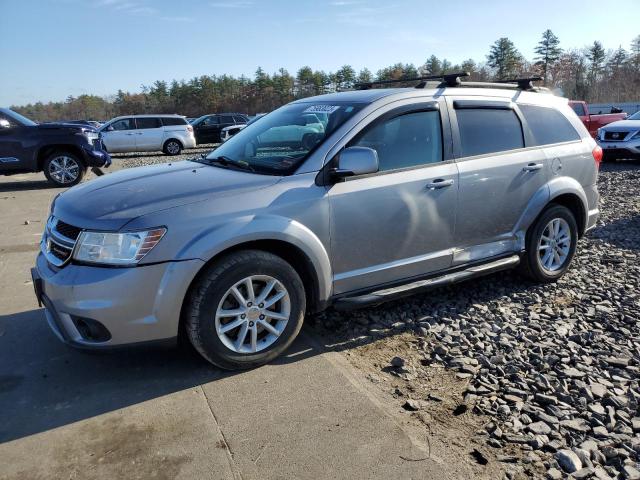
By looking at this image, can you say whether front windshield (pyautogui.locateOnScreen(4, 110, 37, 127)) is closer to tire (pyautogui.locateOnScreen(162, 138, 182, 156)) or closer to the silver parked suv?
the silver parked suv

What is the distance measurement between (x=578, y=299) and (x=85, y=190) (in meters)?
4.25

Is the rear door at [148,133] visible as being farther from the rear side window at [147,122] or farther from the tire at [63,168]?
the tire at [63,168]

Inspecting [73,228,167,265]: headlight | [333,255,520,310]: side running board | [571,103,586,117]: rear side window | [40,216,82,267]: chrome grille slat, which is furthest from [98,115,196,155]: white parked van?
[73,228,167,265]: headlight

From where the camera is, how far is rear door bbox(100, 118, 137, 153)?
68.5ft

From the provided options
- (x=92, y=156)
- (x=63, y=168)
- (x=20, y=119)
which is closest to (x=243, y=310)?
(x=92, y=156)

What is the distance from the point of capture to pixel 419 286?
3.90 meters

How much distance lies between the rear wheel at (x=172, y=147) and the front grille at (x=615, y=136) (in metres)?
16.0

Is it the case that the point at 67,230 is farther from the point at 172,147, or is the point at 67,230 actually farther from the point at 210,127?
the point at 210,127

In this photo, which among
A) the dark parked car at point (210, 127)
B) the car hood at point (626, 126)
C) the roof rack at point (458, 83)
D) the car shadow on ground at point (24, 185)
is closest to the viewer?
the roof rack at point (458, 83)

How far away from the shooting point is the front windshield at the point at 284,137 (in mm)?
3652

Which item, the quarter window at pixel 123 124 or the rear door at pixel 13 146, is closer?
the rear door at pixel 13 146

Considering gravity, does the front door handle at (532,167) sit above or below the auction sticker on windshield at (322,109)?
below

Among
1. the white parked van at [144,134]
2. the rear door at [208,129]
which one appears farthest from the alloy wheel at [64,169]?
the rear door at [208,129]

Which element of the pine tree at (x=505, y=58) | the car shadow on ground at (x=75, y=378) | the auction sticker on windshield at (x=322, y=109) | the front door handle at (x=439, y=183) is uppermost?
the pine tree at (x=505, y=58)
